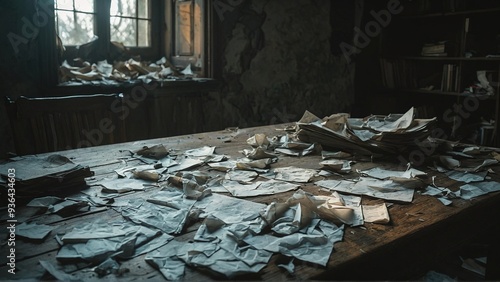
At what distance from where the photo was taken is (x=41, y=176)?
113 centimetres

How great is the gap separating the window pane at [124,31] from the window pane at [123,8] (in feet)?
0.13

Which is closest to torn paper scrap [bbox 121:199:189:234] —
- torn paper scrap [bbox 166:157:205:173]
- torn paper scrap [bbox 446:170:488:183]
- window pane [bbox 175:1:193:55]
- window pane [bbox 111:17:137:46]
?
torn paper scrap [bbox 166:157:205:173]

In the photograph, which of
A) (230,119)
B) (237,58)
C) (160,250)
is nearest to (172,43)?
(237,58)

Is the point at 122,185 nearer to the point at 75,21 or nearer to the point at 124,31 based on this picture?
the point at 75,21

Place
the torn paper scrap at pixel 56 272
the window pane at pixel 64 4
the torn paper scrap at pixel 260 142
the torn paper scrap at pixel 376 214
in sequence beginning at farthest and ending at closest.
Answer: the window pane at pixel 64 4 < the torn paper scrap at pixel 260 142 < the torn paper scrap at pixel 376 214 < the torn paper scrap at pixel 56 272

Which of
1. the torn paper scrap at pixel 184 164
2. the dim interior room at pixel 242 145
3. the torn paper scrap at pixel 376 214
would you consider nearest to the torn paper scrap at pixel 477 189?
the dim interior room at pixel 242 145

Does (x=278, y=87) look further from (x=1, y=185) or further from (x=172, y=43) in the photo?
(x=1, y=185)

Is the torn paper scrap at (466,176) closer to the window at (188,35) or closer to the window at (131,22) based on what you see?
the window at (188,35)

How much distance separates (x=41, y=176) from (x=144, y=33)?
245cm

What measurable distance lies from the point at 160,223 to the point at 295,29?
124 inches

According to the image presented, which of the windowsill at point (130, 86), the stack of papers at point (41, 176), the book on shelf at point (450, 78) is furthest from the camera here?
the book on shelf at point (450, 78)

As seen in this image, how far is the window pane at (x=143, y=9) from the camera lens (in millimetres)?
3285

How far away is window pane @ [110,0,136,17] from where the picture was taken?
309cm

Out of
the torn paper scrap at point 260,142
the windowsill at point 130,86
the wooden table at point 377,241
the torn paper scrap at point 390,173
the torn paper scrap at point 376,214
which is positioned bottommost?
the wooden table at point 377,241
